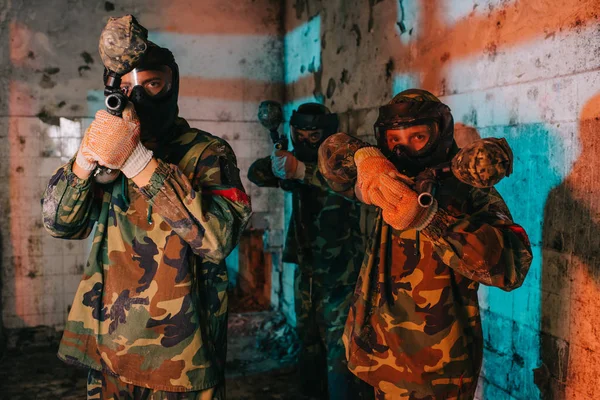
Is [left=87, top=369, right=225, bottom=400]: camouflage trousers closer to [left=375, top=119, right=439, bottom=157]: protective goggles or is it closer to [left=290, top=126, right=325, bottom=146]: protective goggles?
[left=375, top=119, right=439, bottom=157]: protective goggles

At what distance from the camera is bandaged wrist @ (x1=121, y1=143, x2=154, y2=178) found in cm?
185

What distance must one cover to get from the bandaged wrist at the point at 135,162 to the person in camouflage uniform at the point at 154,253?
0.03 feet

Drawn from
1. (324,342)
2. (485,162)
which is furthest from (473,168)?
(324,342)

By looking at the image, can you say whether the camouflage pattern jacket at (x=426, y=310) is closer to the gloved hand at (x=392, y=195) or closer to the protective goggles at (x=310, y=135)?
the gloved hand at (x=392, y=195)

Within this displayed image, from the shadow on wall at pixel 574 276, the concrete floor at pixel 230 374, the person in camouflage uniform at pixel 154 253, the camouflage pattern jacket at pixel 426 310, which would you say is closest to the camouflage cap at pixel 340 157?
the camouflage pattern jacket at pixel 426 310

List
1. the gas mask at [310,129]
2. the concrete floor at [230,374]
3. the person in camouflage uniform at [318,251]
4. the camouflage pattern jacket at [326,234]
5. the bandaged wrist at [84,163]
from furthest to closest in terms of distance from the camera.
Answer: the concrete floor at [230,374], the gas mask at [310,129], the camouflage pattern jacket at [326,234], the person in camouflage uniform at [318,251], the bandaged wrist at [84,163]

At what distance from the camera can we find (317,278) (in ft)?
12.8

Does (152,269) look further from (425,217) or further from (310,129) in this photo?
(310,129)

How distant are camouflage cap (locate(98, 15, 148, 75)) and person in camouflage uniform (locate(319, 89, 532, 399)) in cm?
88

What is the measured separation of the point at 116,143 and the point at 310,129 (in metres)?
2.32

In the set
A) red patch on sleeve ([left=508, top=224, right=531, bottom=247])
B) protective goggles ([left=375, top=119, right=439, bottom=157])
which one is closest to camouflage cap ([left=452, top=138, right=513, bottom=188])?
red patch on sleeve ([left=508, top=224, right=531, bottom=247])

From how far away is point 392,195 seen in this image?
194 cm

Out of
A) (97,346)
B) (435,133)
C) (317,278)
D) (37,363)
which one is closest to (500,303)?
(435,133)

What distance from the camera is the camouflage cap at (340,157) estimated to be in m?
2.29
